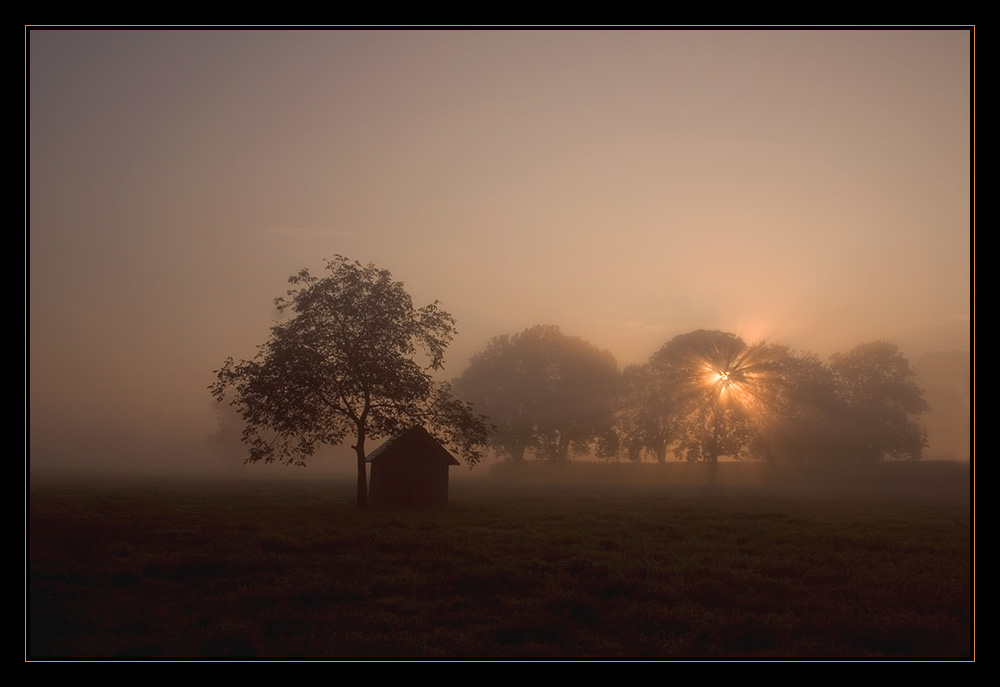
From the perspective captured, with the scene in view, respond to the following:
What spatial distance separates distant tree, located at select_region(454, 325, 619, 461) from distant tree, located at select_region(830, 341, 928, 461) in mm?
26791

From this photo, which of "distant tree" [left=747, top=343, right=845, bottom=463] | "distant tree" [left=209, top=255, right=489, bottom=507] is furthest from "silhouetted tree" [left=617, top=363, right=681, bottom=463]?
"distant tree" [left=209, top=255, right=489, bottom=507]

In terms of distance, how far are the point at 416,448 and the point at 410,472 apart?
1.50 meters

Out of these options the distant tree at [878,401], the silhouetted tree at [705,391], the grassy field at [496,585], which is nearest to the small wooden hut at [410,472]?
the grassy field at [496,585]

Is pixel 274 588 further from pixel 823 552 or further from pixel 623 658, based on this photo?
pixel 823 552

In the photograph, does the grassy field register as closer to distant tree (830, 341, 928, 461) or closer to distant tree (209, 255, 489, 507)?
distant tree (209, 255, 489, 507)

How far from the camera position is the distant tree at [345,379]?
40.5 m

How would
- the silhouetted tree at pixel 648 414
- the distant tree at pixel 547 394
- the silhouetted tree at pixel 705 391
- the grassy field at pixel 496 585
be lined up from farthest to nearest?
the distant tree at pixel 547 394
the silhouetted tree at pixel 648 414
the silhouetted tree at pixel 705 391
the grassy field at pixel 496 585

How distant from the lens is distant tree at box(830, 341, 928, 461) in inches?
2921

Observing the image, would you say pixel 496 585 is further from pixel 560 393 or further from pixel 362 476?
pixel 560 393

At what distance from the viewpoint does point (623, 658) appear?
42.6 feet

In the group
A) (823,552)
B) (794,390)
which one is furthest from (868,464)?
(823,552)

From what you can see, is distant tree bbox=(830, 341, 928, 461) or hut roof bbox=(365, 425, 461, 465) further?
distant tree bbox=(830, 341, 928, 461)

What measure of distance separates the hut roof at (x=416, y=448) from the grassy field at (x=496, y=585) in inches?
215

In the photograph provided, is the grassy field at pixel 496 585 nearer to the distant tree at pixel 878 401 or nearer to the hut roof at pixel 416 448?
the hut roof at pixel 416 448
